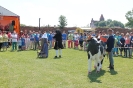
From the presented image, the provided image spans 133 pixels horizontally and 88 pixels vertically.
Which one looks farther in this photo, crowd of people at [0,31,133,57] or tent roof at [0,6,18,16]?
tent roof at [0,6,18,16]

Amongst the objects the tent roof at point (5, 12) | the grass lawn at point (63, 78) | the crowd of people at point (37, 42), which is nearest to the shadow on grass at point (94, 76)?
the grass lawn at point (63, 78)

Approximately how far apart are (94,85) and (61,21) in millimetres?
46003

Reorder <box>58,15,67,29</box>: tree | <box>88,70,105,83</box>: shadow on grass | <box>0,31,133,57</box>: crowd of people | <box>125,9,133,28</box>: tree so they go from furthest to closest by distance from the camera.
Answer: <box>125,9,133,28</box>: tree < <box>58,15,67,29</box>: tree < <box>0,31,133,57</box>: crowd of people < <box>88,70,105,83</box>: shadow on grass

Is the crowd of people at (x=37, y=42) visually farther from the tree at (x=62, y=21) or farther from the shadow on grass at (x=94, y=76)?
the tree at (x=62, y=21)

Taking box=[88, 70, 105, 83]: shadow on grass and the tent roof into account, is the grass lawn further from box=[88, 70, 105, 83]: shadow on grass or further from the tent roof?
the tent roof

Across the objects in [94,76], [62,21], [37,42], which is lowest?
[94,76]

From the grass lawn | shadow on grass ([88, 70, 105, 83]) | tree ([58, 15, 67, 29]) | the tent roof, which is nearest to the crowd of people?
the tent roof

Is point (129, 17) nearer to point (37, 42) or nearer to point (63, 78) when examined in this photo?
point (37, 42)

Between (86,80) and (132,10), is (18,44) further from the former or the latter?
(132,10)

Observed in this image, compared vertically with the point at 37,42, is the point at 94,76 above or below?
below

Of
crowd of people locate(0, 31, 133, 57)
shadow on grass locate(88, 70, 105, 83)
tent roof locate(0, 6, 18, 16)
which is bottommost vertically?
shadow on grass locate(88, 70, 105, 83)

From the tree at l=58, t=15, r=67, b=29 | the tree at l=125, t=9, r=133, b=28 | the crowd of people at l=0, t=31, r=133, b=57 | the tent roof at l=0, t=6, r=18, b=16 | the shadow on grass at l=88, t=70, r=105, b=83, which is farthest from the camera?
the tree at l=125, t=9, r=133, b=28

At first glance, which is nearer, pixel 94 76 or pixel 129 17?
pixel 94 76

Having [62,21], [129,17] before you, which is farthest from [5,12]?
[129,17]
